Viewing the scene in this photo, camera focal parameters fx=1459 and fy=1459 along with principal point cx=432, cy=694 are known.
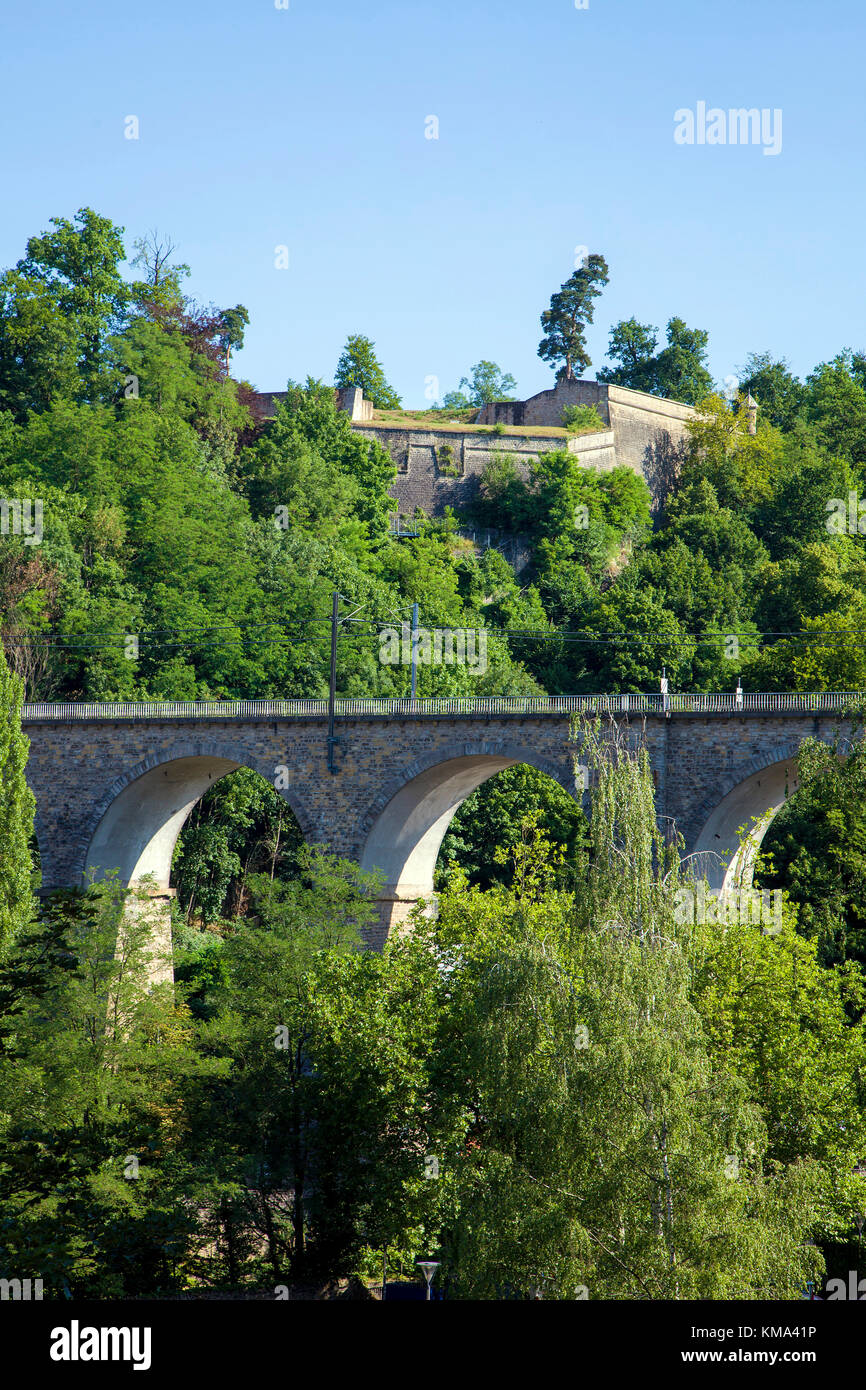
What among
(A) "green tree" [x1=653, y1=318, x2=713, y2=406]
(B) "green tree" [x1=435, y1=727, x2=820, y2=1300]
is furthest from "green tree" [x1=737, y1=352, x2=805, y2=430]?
(B) "green tree" [x1=435, y1=727, x2=820, y2=1300]

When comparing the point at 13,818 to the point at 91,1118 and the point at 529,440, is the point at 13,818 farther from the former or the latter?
the point at 529,440

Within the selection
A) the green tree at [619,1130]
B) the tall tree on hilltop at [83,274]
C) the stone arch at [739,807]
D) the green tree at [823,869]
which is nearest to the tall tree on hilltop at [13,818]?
the stone arch at [739,807]

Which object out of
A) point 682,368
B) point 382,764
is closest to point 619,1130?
point 382,764

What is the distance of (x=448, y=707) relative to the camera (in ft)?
136

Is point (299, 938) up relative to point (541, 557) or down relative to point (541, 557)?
down

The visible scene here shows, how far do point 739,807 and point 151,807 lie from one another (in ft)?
64.7

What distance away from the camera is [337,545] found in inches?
2682

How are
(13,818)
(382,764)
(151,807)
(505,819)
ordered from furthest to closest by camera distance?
1. (505,819)
2. (151,807)
3. (382,764)
4. (13,818)

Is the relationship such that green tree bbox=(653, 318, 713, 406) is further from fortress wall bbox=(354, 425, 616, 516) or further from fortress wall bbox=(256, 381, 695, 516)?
fortress wall bbox=(354, 425, 616, 516)

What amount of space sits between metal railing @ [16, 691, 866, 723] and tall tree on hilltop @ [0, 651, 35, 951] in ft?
23.2
